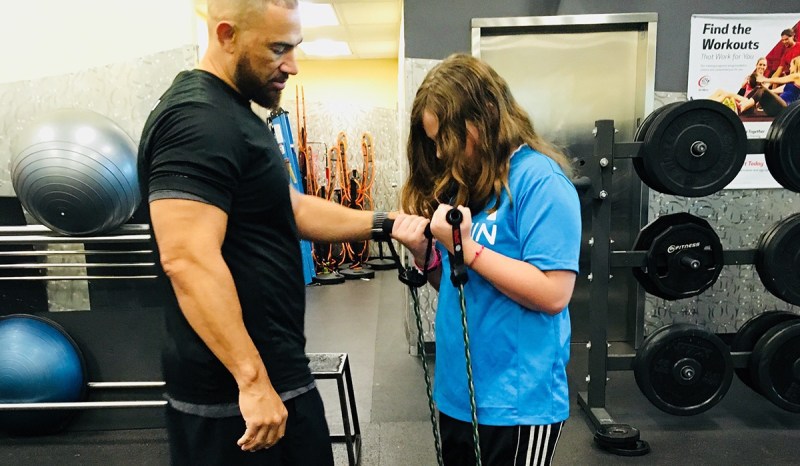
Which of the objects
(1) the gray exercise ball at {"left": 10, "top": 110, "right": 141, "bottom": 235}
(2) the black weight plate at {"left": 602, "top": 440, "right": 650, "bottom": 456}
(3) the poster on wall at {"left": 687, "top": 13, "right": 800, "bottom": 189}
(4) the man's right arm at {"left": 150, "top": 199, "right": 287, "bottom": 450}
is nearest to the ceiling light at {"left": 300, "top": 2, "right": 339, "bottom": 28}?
(1) the gray exercise ball at {"left": 10, "top": 110, "right": 141, "bottom": 235}

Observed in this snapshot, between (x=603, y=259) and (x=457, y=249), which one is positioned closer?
(x=457, y=249)

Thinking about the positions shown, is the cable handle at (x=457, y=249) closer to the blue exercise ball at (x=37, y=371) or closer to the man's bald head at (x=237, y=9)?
the man's bald head at (x=237, y=9)

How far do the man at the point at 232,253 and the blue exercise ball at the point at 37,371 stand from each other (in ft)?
5.91

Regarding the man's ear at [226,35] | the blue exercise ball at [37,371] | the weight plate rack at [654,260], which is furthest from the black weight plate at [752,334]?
the blue exercise ball at [37,371]

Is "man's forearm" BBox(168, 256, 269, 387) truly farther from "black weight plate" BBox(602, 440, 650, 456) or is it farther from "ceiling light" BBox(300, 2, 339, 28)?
"ceiling light" BBox(300, 2, 339, 28)

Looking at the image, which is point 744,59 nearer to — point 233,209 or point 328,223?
point 328,223

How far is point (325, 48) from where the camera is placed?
7.29 meters

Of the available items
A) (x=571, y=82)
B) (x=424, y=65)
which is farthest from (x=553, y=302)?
(x=571, y=82)

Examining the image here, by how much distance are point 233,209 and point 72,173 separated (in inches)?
65.2

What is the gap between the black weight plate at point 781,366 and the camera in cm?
252

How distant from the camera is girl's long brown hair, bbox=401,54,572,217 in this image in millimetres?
1133

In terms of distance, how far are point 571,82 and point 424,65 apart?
1080 mm

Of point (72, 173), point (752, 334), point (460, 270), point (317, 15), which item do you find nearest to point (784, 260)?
point (752, 334)

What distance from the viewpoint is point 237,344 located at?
39.6 inches
